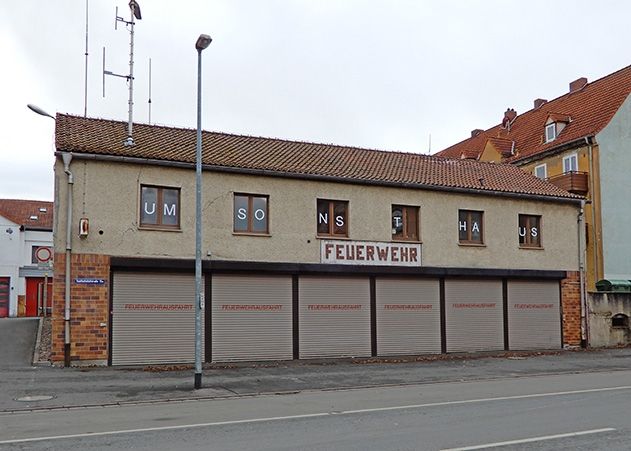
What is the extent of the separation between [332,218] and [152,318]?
663 cm

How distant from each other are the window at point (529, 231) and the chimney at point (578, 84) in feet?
62.1

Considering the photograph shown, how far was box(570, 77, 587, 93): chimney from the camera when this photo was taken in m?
42.4

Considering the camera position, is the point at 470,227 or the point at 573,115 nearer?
the point at 470,227

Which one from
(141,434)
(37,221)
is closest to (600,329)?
(141,434)

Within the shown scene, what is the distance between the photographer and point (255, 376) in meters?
17.4

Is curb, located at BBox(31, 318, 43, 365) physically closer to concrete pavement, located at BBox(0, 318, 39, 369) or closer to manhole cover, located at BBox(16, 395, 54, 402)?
concrete pavement, located at BBox(0, 318, 39, 369)

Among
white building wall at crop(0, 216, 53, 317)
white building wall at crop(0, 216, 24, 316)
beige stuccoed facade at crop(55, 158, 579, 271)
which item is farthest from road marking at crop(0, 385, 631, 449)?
white building wall at crop(0, 216, 24, 316)

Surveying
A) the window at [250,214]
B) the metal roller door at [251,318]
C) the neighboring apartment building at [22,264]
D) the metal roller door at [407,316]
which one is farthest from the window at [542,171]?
the neighboring apartment building at [22,264]

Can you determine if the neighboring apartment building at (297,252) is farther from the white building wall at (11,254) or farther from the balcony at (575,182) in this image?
the white building wall at (11,254)

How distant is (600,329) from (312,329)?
1242cm

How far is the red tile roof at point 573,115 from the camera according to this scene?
35094 mm

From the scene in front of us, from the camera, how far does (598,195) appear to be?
33.1m

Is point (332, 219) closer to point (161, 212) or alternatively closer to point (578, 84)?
point (161, 212)

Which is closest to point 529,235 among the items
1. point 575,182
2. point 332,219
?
point 575,182
